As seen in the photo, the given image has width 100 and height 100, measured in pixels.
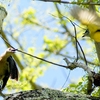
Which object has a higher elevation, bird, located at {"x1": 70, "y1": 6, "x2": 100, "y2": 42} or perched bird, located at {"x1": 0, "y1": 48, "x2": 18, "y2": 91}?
bird, located at {"x1": 70, "y1": 6, "x2": 100, "y2": 42}

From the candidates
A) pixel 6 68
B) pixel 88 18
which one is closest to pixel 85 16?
pixel 88 18

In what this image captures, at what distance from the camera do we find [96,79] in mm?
2209

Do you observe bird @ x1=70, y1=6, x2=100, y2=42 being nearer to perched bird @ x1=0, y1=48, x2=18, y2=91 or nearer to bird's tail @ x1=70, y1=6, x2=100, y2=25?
bird's tail @ x1=70, y1=6, x2=100, y2=25

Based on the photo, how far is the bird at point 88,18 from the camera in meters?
2.66

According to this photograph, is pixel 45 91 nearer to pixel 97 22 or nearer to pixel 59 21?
pixel 97 22

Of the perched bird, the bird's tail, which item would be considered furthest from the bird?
the perched bird

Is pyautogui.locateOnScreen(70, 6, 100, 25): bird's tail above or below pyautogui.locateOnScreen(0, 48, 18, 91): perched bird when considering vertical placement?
above

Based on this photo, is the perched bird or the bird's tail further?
the perched bird

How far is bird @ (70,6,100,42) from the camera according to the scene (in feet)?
8.72

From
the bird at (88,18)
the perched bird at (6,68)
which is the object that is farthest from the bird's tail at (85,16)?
the perched bird at (6,68)

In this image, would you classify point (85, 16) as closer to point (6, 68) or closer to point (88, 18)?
point (88, 18)

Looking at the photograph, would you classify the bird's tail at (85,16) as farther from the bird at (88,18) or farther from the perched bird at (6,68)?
the perched bird at (6,68)

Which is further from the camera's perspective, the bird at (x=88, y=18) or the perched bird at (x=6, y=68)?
the perched bird at (x=6, y=68)

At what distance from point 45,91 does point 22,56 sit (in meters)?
3.86
